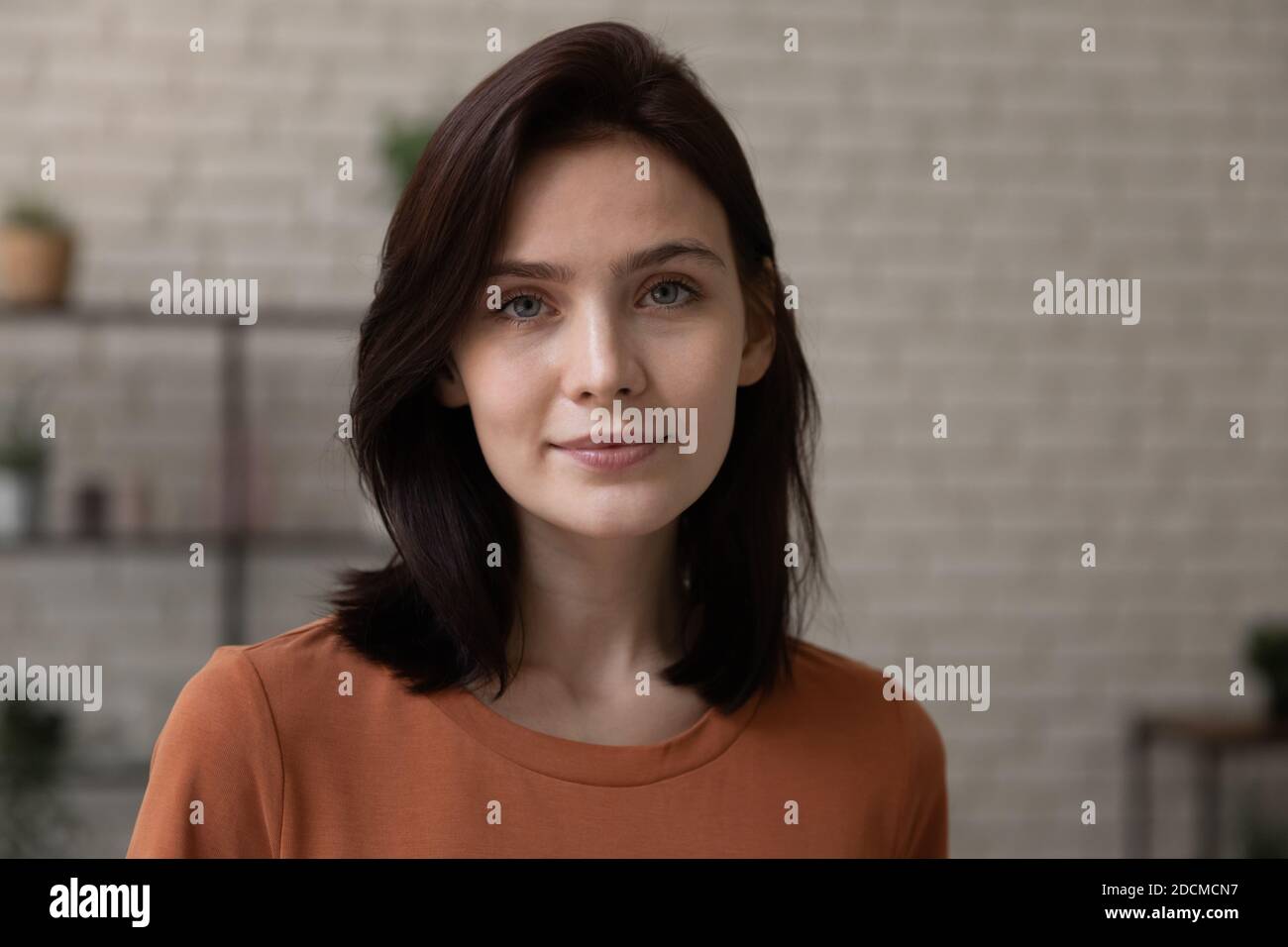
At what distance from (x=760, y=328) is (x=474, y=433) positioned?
30 centimetres

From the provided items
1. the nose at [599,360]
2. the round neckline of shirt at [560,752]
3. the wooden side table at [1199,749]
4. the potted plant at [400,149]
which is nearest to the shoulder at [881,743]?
the round neckline of shirt at [560,752]

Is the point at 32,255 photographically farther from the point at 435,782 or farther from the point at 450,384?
the point at 435,782

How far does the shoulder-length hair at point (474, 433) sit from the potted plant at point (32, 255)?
206cm

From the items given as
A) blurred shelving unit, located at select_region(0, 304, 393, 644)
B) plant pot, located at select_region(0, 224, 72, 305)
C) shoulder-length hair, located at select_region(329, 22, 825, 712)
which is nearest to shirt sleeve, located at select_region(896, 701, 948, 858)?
shoulder-length hair, located at select_region(329, 22, 825, 712)

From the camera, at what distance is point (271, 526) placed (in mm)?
3215

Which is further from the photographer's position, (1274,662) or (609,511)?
(1274,662)

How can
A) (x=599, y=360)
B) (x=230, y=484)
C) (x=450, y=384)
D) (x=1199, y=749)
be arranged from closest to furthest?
(x=599, y=360) < (x=450, y=384) < (x=230, y=484) < (x=1199, y=749)

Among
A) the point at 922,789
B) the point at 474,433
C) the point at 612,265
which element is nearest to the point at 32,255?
the point at 474,433

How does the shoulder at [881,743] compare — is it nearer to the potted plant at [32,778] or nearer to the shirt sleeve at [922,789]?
the shirt sleeve at [922,789]

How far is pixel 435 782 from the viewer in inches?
45.3

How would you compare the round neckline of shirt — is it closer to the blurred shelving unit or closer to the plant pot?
the blurred shelving unit
